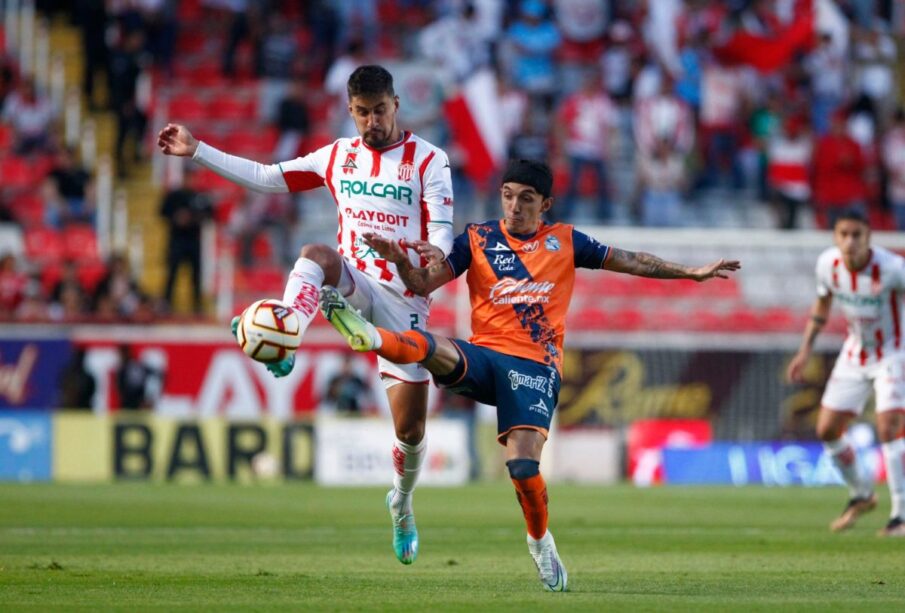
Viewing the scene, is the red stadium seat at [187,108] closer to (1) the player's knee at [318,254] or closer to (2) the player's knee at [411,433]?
(2) the player's knee at [411,433]

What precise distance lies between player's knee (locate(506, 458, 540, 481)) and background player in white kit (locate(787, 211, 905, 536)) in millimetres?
5588

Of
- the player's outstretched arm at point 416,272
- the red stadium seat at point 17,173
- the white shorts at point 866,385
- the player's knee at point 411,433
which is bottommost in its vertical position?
the player's knee at point 411,433

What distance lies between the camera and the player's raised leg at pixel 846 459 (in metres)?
14.2

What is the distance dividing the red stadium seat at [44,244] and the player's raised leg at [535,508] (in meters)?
16.9

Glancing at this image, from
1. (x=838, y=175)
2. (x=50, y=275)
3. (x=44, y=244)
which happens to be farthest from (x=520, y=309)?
(x=838, y=175)

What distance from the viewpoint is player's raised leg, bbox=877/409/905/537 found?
13.8m

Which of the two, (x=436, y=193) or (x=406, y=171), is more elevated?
(x=406, y=171)

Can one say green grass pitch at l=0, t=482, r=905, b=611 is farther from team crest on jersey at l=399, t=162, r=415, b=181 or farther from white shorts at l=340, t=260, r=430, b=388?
team crest on jersey at l=399, t=162, r=415, b=181

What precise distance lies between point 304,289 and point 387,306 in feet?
3.59

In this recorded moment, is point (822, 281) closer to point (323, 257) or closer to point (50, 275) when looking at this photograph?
point (323, 257)

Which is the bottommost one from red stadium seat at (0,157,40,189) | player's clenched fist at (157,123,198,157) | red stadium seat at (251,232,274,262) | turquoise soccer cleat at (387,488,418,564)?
turquoise soccer cleat at (387,488,418,564)

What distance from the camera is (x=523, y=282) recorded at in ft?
30.8

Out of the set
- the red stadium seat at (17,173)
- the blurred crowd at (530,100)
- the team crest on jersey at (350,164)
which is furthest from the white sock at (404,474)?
the red stadium seat at (17,173)

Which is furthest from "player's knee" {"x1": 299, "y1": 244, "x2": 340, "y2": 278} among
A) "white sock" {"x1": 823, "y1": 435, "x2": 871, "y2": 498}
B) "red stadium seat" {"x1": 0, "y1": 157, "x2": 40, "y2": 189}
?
"red stadium seat" {"x1": 0, "y1": 157, "x2": 40, "y2": 189}
